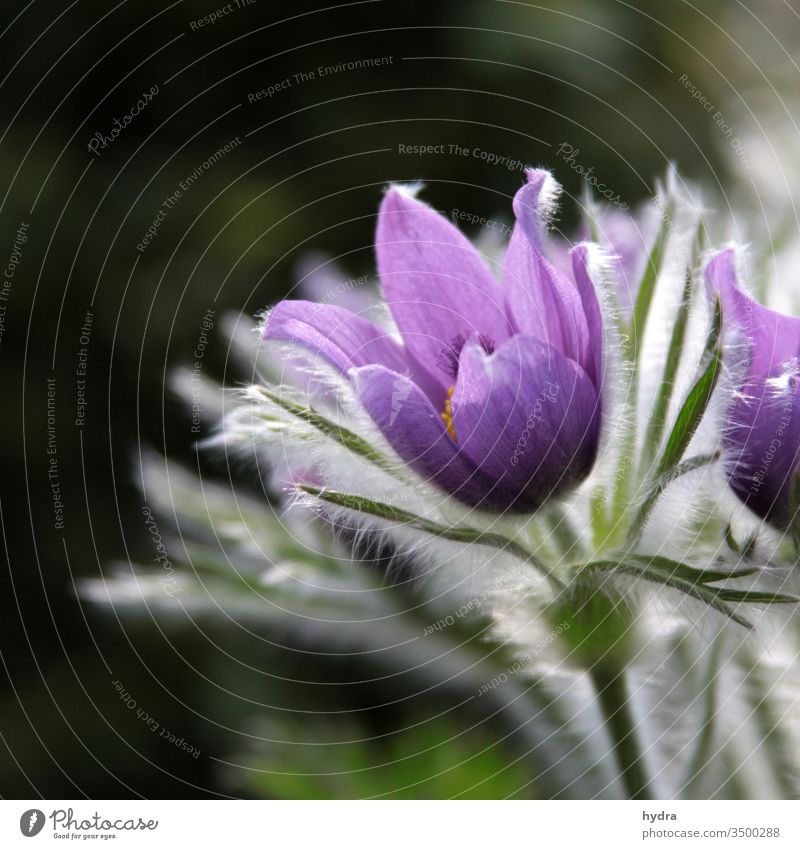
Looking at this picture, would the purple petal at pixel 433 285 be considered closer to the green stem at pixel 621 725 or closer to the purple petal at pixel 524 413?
the purple petal at pixel 524 413

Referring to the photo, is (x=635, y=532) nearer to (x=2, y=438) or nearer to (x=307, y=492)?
(x=307, y=492)

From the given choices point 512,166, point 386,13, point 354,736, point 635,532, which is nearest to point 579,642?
point 635,532

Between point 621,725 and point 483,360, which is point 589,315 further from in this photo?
point 621,725

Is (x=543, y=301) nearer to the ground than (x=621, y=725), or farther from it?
farther from it

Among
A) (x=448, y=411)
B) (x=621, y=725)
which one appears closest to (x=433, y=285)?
(x=448, y=411)

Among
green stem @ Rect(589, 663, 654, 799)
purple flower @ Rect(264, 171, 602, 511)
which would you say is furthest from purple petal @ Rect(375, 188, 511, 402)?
green stem @ Rect(589, 663, 654, 799)

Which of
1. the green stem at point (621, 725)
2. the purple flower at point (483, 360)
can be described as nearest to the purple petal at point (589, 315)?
the purple flower at point (483, 360)

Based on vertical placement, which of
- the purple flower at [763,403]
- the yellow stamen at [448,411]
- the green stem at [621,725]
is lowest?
the green stem at [621,725]
